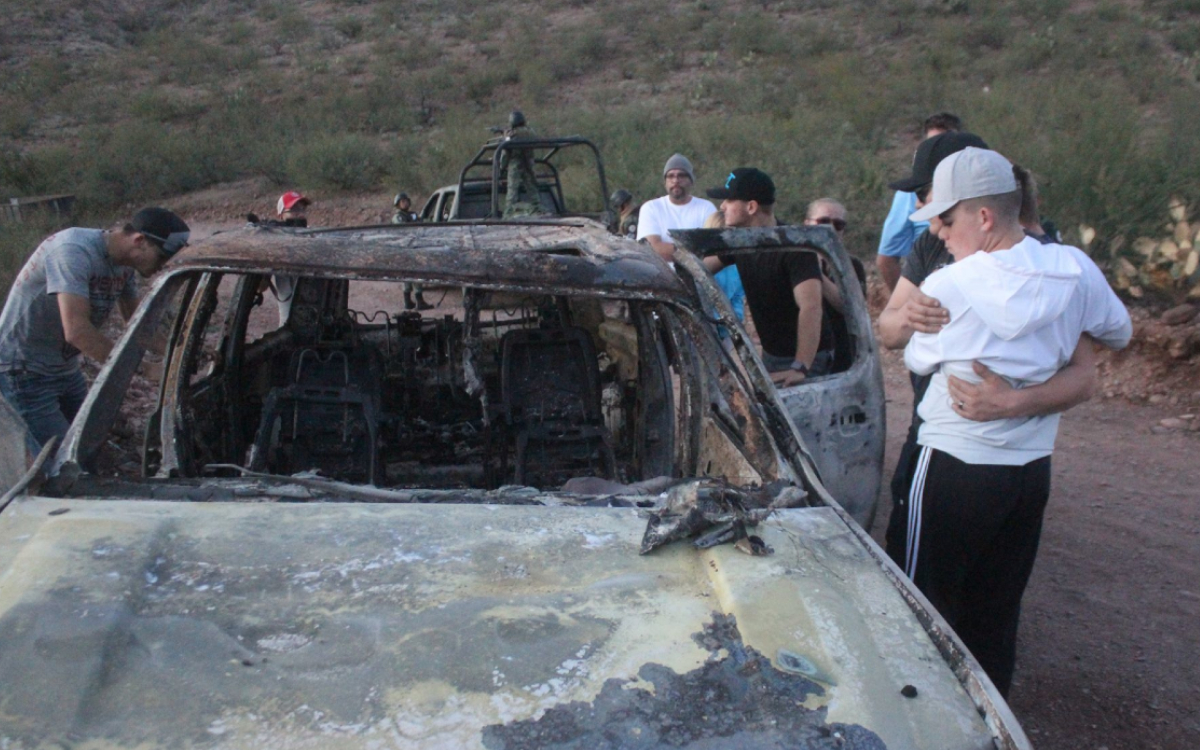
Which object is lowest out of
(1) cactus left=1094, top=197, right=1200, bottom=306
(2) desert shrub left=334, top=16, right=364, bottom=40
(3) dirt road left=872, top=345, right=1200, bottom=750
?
(3) dirt road left=872, top=345, right=1200, bottom=750

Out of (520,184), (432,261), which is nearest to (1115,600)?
(432,261)

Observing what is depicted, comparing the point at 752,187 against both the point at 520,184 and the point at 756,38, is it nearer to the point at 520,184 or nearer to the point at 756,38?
the point at 520,184

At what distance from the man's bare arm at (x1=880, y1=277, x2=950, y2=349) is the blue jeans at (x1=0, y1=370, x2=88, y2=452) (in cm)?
340

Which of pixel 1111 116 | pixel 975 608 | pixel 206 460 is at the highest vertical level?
pixel 1111 116

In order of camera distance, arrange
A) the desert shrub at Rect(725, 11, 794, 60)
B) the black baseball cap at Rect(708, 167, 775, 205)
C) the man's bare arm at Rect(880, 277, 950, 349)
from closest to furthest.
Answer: the man's bare arm at Rect(880, 277, 950, 349), the black baseball cap at Rect(708, 167, 775, 205), the desert shrub at Rect(725, 11, 794, 60)

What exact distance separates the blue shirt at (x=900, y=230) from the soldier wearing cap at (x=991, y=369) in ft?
8.03

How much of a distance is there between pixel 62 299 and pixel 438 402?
1.66m

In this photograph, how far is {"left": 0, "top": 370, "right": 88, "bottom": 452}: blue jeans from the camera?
4.05 metres

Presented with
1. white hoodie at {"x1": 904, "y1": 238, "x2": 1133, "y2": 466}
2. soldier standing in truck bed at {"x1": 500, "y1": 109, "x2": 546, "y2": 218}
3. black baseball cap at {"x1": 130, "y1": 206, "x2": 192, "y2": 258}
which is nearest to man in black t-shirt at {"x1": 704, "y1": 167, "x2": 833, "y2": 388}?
white hoodie at {"x1": 904, "y1": 238, "x2": 1133, "y2": 466}

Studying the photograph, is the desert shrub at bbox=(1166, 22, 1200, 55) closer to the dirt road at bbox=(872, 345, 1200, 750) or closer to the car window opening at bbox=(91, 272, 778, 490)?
the dirt road at bbox=(872, 345, 1200, 750)

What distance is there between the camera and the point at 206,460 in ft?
11.1

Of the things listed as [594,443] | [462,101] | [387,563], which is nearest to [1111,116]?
[594,443]

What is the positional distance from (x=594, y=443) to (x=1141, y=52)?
63.8 ft

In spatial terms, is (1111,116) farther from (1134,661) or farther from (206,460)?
(206,460)
